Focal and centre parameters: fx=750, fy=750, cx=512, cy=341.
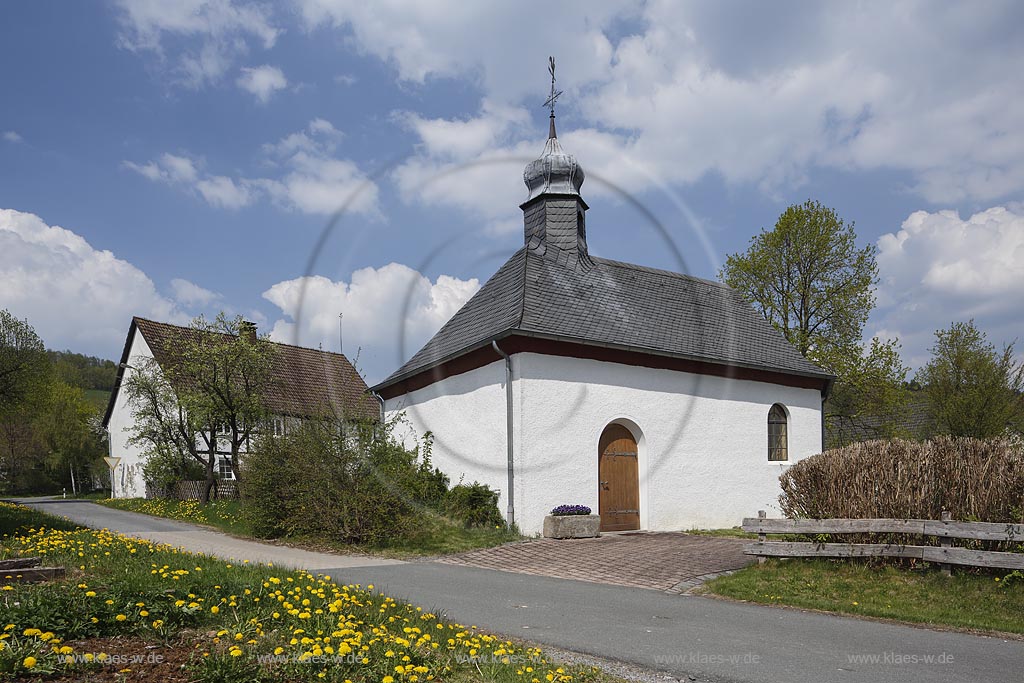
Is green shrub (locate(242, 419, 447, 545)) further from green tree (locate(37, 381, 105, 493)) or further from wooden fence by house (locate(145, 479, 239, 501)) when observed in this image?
green tree (locate(37, 381, 105, 493))

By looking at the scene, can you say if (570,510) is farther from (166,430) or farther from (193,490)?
(166,430)

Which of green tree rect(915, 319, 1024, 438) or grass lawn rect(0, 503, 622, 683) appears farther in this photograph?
green tree rect(915, 319, 1024, 438)

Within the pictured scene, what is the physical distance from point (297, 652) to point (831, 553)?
7.96 metres

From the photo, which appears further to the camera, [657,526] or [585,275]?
[585,275]

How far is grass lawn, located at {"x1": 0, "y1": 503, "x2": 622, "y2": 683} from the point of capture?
447 centimetres

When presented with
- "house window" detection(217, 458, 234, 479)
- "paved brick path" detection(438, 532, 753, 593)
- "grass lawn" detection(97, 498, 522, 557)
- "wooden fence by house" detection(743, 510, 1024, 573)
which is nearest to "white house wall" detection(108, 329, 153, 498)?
"house window" detection(217, 458, 234, 479)

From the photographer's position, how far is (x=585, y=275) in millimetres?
19984

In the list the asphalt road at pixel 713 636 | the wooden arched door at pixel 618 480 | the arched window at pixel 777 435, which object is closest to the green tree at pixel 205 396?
the wooden arched door at pixel 618 480

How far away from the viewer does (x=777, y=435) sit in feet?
68.8

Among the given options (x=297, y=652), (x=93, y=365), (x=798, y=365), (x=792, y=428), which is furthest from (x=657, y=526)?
(x=93, y=365)

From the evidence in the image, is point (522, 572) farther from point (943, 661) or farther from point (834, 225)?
point (834, 225)

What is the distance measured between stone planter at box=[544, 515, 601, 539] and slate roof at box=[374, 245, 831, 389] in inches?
152

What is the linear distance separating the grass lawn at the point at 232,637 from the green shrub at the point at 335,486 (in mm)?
6534

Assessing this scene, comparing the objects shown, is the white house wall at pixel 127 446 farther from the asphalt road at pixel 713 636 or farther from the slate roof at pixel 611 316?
the asphalt road at pixel 713 636
